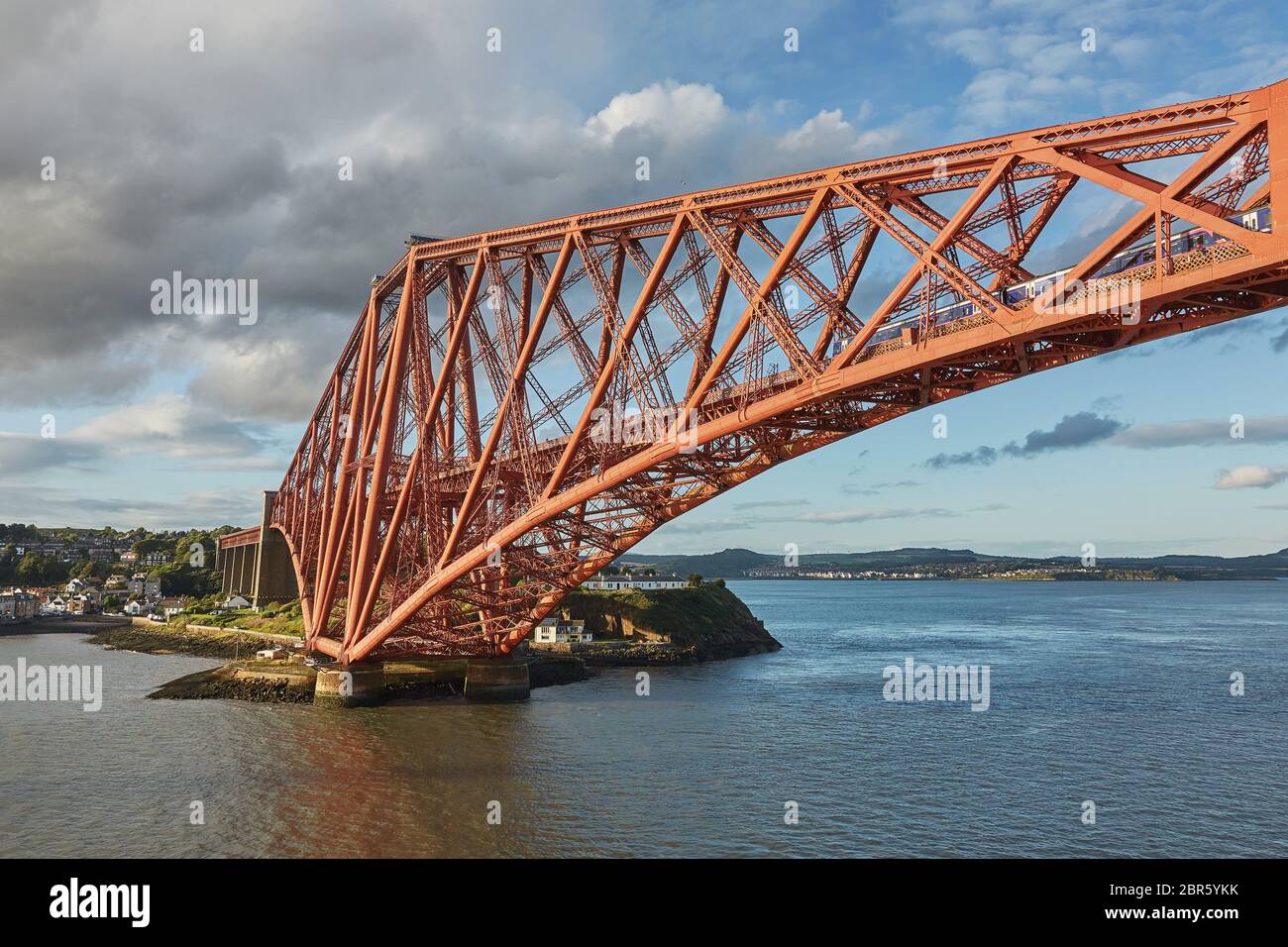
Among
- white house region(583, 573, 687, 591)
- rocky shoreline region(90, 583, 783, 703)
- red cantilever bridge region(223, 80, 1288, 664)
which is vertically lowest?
rocky shoreline region(90, 583, 783, 703)

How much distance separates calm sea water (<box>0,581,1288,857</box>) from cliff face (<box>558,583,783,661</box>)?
65.2 ft

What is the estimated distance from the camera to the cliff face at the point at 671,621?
81562mm

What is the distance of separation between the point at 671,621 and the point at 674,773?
5092 centimetres

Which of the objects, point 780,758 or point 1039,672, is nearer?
point 780,758

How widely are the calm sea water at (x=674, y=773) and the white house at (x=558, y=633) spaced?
668 inches

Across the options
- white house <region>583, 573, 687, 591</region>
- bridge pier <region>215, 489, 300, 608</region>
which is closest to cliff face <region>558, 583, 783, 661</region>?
white house <region>583, 573, 687, 591</region>

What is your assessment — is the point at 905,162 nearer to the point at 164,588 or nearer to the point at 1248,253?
the point at 1248,253

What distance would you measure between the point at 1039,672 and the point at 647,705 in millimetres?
34254

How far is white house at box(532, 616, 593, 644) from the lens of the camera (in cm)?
7781

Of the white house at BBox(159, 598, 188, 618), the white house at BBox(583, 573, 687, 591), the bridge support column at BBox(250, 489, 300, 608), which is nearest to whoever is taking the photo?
the white house at BBox(583, 573, 687, 591)

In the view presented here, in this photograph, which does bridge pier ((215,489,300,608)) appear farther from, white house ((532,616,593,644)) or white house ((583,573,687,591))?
white house ((532,616,593,644))

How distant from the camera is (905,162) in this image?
81.8ft
